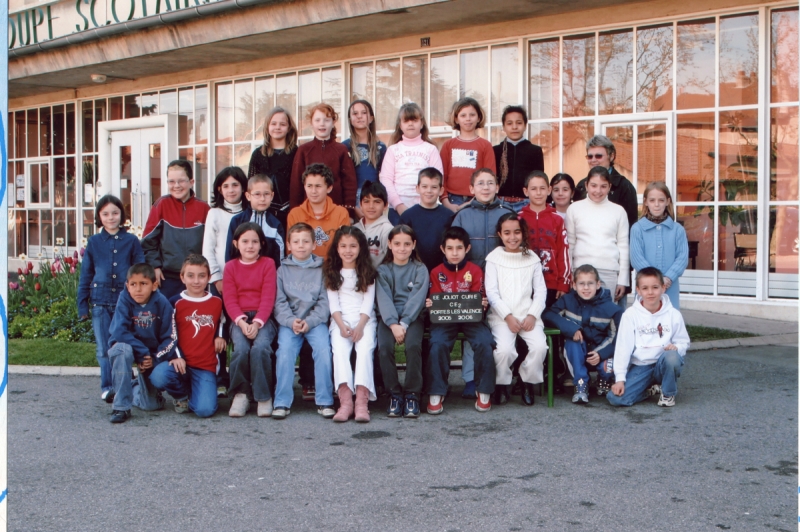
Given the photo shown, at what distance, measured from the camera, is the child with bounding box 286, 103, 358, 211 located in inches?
284

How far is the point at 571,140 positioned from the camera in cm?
1196

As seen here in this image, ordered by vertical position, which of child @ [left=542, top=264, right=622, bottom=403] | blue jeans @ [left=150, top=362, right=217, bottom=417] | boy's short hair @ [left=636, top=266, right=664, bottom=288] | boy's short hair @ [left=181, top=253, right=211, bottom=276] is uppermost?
boy's short hair @ [left=181, top=253, right=211, bottom=276]

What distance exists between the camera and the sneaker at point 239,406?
6152 mm

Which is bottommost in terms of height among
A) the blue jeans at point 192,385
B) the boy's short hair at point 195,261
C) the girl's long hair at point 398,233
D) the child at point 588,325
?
the blue jeans at point 192,385

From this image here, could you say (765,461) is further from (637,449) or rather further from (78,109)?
(78,109)

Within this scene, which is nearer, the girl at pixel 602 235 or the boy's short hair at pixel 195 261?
the boy's short hair at pixel 195 261

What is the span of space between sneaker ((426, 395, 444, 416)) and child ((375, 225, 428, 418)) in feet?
0.35

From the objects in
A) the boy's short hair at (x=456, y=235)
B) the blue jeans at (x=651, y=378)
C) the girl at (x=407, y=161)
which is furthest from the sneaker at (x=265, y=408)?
the blue jeans at (x=651, y=378)

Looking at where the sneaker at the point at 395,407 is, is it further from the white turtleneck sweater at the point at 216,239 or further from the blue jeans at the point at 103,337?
the blue jeans at the point at 103,337

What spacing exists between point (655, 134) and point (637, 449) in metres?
7.00

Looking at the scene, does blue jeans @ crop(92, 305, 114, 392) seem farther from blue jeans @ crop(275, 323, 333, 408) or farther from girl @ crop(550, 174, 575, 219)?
girl @ crop(550, 174, 575, 219)

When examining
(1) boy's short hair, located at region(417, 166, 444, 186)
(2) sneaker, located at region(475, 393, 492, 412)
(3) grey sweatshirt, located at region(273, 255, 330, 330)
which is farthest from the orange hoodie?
(2) sneaker, located at region(475, 393, 492, 412)

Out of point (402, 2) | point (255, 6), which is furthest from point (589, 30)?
point (255, 6)

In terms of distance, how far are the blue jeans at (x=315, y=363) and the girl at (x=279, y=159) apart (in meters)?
1.41
